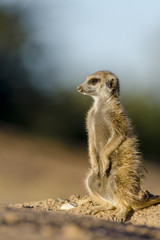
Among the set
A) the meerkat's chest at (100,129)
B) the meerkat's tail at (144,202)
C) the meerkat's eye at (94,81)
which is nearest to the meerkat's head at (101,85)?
the meerkat's eye at (94,81)

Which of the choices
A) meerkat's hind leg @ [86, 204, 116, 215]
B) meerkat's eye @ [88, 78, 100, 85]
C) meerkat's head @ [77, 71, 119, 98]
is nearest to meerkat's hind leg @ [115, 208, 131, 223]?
meerkat's hind leg @ [86, 204, 116, 215]

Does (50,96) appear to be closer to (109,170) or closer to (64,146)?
(64,146)

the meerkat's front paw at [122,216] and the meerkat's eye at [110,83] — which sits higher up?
the meerkat's eye at [110,83]

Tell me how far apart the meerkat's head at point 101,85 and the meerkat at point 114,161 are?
0.02 m

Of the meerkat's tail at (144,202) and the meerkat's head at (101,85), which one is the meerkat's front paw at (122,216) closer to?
the meerkat's tail at (144,202)

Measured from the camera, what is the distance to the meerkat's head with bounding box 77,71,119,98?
209 inches

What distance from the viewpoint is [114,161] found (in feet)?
16.5

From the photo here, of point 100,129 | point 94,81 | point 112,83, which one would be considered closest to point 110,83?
point 112,83

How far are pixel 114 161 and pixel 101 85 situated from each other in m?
0.90

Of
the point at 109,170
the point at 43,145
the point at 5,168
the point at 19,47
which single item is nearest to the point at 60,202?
the point at 109,170

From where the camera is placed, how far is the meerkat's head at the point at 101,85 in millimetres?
5321

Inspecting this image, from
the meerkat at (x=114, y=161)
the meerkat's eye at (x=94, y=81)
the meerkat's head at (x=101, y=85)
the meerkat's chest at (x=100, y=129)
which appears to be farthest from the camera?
the meerkat's eye at (x=94, y=81)

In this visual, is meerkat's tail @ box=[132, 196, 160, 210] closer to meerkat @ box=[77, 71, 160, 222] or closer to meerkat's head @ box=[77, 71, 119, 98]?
meerkat @ box=[77, 71, 160, 222]

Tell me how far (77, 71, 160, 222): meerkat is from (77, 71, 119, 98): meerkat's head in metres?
0.02
